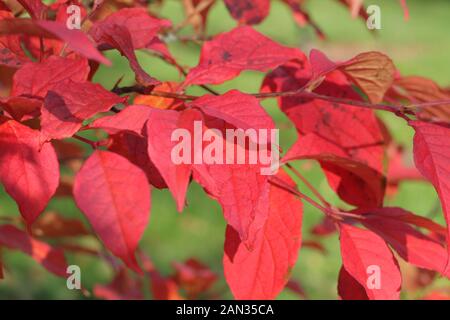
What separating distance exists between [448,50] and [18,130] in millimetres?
6816

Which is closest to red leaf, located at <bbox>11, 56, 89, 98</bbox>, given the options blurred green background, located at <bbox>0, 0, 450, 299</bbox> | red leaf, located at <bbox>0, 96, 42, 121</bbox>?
red leaf, located at <bbox>0, 96, 42, 121</bbox>

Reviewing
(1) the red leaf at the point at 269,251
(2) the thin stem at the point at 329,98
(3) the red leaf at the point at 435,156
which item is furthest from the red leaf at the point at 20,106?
(3) the red leaf at the point at 435,156

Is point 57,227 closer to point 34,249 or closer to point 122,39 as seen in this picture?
point 34,249

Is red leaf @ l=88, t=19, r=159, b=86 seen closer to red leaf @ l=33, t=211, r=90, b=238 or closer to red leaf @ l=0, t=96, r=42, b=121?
red leaf @ l=0, t=96, r=42, b=121

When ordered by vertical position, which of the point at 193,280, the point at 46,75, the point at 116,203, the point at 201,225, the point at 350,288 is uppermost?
the point at 46,75

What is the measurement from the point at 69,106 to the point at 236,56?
0.80 feet

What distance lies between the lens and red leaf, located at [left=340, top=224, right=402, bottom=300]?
79cm

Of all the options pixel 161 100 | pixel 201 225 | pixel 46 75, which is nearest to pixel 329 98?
pixel 161 100

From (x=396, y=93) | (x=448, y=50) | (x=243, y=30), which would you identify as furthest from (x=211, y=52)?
(x=448, y=50)

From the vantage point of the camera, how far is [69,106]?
0.66 meters

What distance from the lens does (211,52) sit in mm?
845

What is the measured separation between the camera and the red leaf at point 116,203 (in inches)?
23.8

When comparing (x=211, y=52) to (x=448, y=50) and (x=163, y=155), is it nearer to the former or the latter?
(x=163, y=155)
